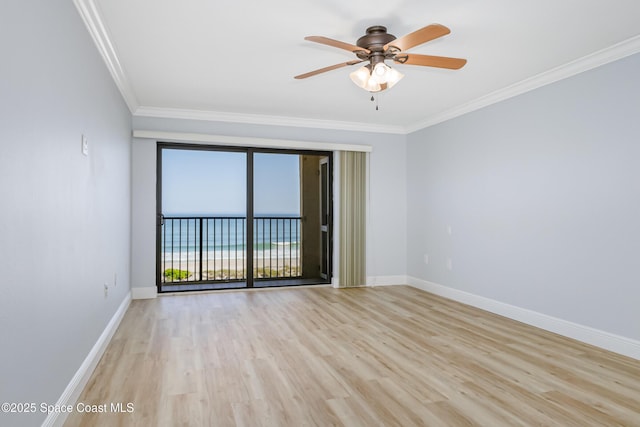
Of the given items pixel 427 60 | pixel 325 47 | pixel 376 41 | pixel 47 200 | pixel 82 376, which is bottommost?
pixel 82 376

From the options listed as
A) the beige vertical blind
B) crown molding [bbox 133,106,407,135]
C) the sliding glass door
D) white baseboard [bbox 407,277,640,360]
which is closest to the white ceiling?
crown molding [bbox 133,106,407,135]

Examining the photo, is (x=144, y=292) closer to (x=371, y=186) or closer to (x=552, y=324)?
(x=371, y=186)

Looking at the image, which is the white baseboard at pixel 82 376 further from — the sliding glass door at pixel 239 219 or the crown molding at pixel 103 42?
the sliding glass door at pixel 239 219

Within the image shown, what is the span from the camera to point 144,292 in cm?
512

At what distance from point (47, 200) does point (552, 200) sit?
408cm

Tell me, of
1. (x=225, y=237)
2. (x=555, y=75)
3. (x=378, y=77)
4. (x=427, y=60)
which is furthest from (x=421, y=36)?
(x=225, y=237)

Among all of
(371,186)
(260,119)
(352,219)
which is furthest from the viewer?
(371,186)

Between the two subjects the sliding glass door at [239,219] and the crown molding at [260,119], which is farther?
the sliding glass door at [239,219]

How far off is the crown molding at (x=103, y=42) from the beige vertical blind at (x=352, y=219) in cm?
308

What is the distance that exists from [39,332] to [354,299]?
387 centimetres

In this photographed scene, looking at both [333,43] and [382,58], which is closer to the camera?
[333,43]

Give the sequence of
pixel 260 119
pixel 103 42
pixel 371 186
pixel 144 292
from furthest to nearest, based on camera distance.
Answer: pixel 371 186 < pixel 260 119 < pixel 144 292 < pixel 103 42

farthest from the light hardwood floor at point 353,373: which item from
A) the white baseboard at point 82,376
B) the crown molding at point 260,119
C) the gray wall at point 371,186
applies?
the crown molding at point 260,119

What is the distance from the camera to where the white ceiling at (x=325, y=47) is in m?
2.68
